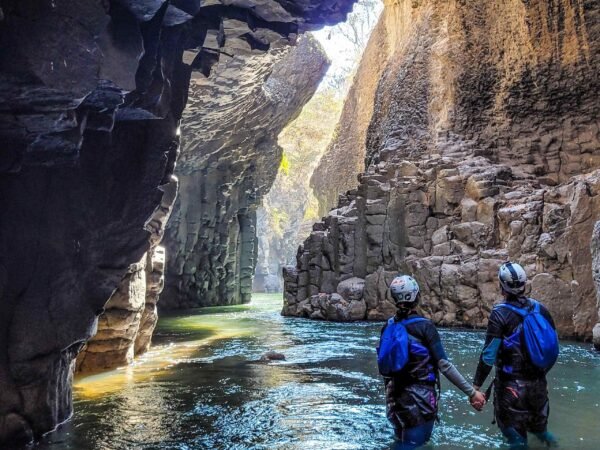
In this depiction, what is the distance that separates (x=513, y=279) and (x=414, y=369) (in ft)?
3.48

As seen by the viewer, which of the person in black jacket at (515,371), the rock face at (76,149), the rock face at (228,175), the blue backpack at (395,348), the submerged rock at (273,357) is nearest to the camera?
the blue backpack at (395,348)

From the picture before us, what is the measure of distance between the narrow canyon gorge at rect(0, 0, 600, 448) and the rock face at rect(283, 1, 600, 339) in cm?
8

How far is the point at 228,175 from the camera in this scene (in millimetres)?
32969

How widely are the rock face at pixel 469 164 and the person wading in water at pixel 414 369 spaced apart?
41.5 feet

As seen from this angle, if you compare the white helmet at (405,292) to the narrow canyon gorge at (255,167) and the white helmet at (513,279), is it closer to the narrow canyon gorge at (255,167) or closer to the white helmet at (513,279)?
the white helmet at (513,279)

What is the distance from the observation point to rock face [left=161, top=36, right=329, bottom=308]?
25234mm

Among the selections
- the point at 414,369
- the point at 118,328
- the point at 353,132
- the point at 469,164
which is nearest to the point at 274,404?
the point at 414,369

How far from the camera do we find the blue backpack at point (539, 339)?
4164 millimetres

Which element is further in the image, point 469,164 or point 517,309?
point 469,164

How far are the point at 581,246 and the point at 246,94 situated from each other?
1375cm

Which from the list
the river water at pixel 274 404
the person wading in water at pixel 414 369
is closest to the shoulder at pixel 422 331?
the person wading in water at pixel 414 369

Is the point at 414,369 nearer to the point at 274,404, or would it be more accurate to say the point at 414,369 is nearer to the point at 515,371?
the point at 515,371

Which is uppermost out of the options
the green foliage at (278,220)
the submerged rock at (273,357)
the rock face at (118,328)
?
the green foliage at (278,220)

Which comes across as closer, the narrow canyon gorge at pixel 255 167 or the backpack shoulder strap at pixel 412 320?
the backpack shoulder strap at pixel 412 320
